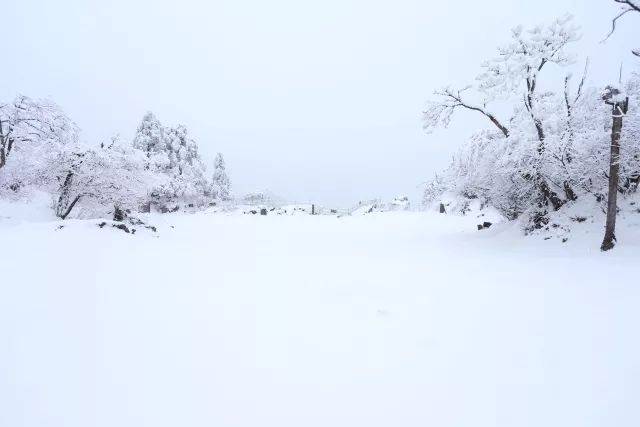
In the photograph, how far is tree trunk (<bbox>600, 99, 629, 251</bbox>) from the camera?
8.82m

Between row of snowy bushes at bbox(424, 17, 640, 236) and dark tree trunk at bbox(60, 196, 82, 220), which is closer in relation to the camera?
row of snowy bushes at bbox(424, 17, 640, 236)

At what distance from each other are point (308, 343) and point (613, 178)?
912 centimetres

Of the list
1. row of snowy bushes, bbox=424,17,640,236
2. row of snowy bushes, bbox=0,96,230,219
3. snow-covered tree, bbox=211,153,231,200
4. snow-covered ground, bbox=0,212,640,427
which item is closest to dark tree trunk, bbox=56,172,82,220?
row of snowy bushes, bbox=0,96,230,219

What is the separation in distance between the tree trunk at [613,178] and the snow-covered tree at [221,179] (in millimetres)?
36688

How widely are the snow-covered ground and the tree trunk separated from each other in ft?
4.42

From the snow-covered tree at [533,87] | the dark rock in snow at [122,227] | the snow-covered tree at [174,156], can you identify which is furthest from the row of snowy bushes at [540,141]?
the snow-covered tree at [174,156]

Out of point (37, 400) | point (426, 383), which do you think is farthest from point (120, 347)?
point (426, 383)

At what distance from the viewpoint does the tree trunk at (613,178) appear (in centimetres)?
882

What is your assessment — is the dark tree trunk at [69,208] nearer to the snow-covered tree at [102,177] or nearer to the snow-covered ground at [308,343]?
the snow-covered tree at [102,177]

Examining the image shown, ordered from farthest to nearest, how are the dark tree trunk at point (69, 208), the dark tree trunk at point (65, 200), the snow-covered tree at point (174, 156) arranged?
the snow-covered tree at point (174, 156) < the dark tree trunk at point (69, 208) < the dark tree trunk at point (65, 200)

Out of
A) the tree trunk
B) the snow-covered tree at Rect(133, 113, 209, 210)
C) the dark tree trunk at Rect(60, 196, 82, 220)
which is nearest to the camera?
the tree trunk

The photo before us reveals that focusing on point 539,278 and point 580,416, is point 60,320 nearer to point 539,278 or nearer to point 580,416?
point 580,416

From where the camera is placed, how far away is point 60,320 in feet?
14.5

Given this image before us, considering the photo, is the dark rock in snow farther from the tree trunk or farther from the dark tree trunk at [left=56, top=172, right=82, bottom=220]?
the tree trunk
